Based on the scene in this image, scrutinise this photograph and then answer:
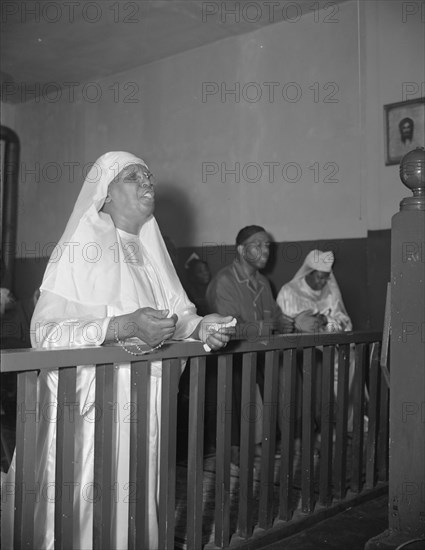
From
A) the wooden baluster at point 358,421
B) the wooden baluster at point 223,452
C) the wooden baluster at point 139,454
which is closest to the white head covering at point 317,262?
the wooden baluster at point 358,421

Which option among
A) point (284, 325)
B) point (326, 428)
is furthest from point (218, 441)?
point (284, 325)

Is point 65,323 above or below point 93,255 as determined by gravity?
below

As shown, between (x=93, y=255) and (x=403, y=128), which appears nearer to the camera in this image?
(x=93, y=255)

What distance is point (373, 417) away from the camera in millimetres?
3492

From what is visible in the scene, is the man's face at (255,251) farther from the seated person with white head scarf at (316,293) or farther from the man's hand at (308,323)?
the man's hand at (308,323)

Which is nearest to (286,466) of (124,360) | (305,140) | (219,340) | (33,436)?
(219,340)

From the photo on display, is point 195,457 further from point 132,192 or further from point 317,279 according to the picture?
point 317,279

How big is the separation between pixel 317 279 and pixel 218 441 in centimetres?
288

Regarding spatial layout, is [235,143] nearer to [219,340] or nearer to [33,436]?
[219,340]

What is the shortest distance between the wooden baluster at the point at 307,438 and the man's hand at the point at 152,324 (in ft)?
3.67

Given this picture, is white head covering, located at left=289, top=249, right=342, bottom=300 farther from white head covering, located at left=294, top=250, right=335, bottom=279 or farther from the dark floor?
the dark floor

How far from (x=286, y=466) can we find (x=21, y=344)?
3.17m

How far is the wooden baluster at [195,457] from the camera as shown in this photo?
96.7 inches

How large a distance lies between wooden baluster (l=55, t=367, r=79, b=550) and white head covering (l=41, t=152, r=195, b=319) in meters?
0.42
